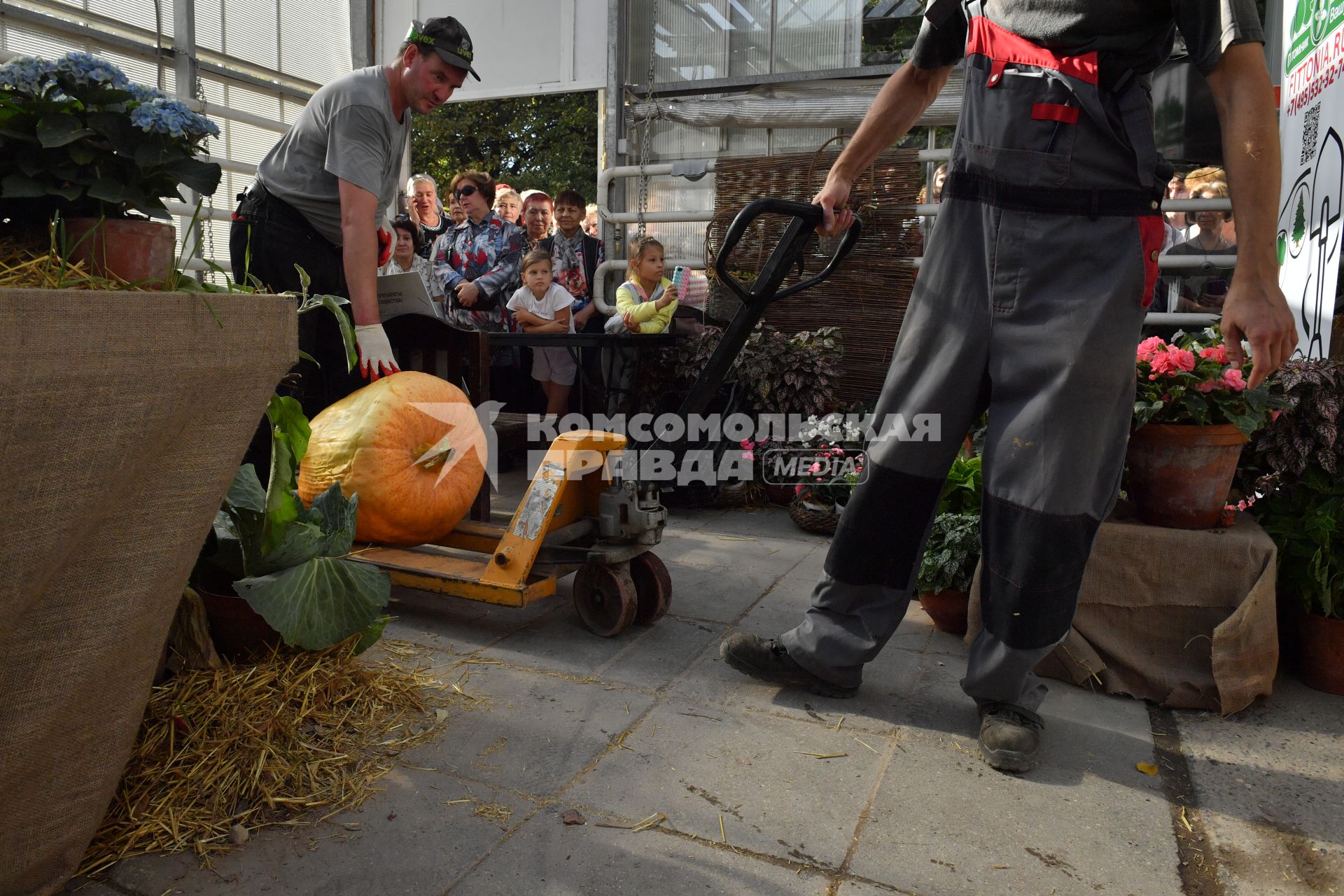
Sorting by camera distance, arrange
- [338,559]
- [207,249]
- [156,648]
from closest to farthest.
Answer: [156,648] → [338,559] → [207,249]

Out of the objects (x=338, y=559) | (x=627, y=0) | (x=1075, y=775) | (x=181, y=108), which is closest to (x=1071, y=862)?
(x=1075, y=775)

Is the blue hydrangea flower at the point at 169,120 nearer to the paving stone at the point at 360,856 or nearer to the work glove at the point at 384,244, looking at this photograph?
the paving stone at the point at 360,856

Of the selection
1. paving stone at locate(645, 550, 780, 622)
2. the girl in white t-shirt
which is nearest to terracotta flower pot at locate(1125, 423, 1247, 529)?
paving stone at locate(645, 550, 780, 622)

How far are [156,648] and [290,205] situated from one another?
202 centimetres

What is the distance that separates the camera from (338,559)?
2145 mm

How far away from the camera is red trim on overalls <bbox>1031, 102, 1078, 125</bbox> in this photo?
1.93 meters

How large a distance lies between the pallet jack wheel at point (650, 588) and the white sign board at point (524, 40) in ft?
17.8

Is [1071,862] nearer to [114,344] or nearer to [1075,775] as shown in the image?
[1075,775]

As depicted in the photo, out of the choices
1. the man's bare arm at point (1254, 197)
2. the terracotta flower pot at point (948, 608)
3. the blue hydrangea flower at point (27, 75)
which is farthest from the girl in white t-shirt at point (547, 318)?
the man's bare arm at point (1254, 197)

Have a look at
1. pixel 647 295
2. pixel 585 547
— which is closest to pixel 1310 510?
pixel 585 547

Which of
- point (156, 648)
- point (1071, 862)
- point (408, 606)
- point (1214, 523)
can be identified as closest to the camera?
point (156, 648)

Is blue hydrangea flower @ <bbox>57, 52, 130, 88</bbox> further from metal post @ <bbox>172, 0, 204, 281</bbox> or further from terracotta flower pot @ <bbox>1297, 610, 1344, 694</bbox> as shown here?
metal post @ <bbox>172, 0, 204, 281</bbox>

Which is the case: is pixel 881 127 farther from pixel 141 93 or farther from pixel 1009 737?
pixel 141 93

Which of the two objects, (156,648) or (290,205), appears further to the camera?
(290,205)
